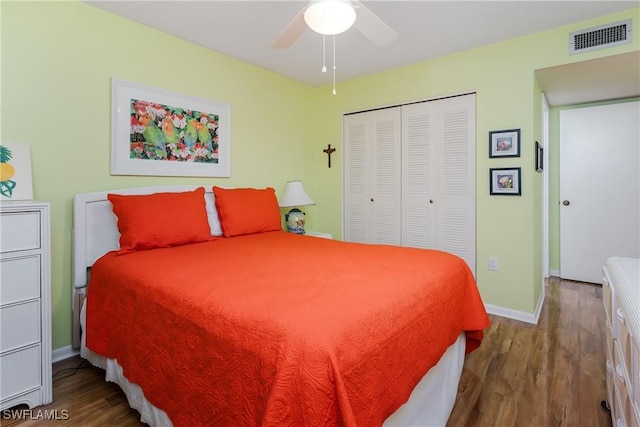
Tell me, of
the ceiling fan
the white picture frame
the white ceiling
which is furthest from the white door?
the white picture frame

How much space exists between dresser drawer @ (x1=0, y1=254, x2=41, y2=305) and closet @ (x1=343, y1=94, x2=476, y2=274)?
2898 mm

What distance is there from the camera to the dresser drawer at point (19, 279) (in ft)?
5.19

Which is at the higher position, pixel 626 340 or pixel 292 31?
pixel 292 31

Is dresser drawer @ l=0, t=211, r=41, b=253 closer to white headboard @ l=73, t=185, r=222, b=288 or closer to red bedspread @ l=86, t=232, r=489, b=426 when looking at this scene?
red bedspread @ l=86, t=232, r=489, b=426

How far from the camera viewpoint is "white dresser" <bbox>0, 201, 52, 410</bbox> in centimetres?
159

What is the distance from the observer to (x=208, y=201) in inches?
114

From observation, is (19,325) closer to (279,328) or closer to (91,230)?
(91,230)

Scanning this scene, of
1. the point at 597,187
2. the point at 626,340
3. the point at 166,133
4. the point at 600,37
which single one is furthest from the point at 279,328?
the point at 597,187

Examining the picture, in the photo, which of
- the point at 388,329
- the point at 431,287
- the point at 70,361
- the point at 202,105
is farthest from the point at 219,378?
the point at 202,105

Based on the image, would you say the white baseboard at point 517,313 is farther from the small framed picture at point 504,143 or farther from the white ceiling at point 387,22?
the white ceiling at point 387,22

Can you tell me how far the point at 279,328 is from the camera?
973mm

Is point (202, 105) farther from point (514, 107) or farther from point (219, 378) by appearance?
point (514, 107)

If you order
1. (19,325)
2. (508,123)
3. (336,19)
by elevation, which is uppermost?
(336,19)

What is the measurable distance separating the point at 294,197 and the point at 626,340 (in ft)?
9.28
